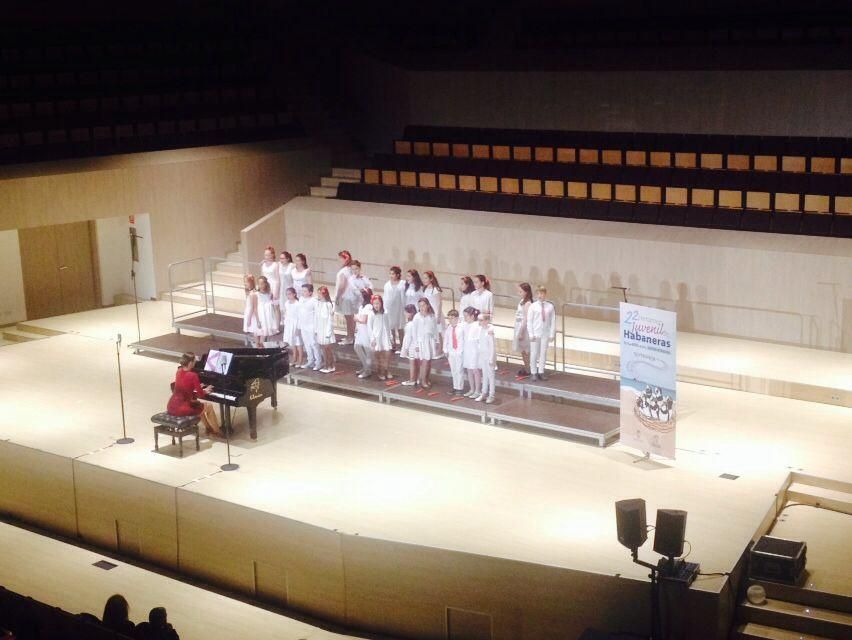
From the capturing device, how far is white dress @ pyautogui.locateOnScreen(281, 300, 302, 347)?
12891mm

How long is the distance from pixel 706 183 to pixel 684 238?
1174 mm

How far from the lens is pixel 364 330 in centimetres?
1252

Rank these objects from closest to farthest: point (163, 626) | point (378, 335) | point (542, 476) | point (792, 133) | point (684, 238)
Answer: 1. point (163, 626)
2. point (542, 476)
3. point (378, 335)
4. point (684, 238)
5. point (792, 133)

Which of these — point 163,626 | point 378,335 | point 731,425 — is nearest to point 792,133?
point 731,425

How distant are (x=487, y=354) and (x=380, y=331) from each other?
1336 millimetres

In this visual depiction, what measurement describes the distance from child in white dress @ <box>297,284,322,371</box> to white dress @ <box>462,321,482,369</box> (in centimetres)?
191

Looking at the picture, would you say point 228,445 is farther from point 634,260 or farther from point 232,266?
point 232,266

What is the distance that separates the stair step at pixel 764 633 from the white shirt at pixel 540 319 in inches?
165

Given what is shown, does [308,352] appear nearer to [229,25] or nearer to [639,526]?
[639,526]

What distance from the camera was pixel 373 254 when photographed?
16.4 meters

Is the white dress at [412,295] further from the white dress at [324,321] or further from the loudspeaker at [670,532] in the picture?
the loudspeaker at [670,532]

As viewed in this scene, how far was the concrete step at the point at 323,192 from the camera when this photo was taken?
17719 mm

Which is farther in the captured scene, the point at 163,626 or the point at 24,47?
the point at 24,47

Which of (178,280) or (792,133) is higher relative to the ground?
(792,133)
